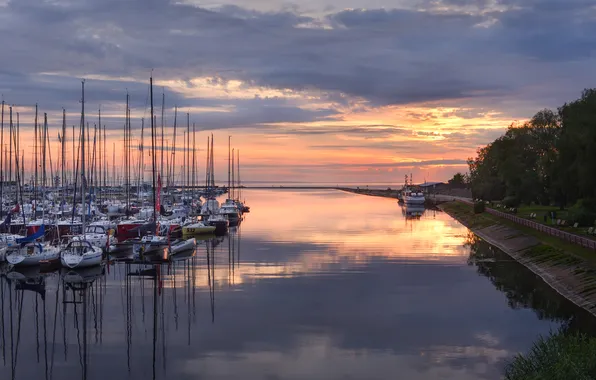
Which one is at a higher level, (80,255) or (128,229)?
(128,229)

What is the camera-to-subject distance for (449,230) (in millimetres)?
101812

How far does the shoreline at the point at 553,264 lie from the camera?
4325 centimetres

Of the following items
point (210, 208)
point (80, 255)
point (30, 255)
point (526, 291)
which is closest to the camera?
point (526, 291)

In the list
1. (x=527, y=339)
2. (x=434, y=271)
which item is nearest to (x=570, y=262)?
(x=434, y=271)

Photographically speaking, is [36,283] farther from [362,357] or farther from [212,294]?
[362,357]

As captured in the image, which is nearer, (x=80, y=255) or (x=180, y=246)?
(x=80, y=255)

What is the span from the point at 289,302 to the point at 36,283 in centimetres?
2006

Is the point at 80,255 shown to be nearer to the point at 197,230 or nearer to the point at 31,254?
the point at 31,254

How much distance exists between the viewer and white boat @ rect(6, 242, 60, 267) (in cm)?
5584

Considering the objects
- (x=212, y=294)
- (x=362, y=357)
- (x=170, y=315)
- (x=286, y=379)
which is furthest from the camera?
(x=212, y=294)

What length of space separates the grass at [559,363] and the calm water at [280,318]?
4.87 m

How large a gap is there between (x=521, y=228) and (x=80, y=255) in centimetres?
4830

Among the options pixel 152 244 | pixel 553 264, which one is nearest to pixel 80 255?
pixel 152 244

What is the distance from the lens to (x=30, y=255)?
185 feet
